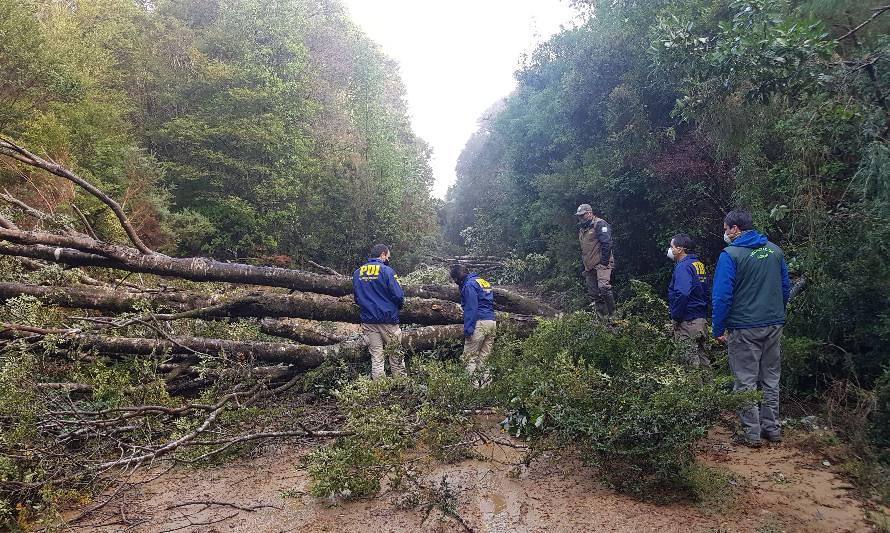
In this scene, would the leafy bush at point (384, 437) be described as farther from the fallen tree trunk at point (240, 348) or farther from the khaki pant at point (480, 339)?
the fallen tree trunk at point (240, 348)

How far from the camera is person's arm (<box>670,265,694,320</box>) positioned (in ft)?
18.1

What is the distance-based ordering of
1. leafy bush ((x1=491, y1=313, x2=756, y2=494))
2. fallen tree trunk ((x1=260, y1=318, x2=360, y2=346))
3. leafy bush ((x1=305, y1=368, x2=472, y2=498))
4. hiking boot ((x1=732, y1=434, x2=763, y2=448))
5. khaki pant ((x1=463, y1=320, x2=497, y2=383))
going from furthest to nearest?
fallen tree trunk ((x1=260, y1=318, x2=360, y2=346)) → khaki pant ((x1=463, y1=320, x2=497, y2=383)) → hiking boot ((x1=732, y1=434, x2=763, y2=448)) → leafy bush ((x1=305, y1=368, x2=472, y2=498)) → leafy bush ((x1=491, y1=313, x2=756, y2=494))

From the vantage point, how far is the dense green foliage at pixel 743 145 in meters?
4.77

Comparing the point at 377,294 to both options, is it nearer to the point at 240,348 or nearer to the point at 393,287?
the point at 393,287

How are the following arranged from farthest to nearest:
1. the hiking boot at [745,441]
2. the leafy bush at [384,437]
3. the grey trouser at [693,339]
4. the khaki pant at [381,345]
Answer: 1. the khaki pant at [381,345]
2. the grey trouser at [693,339]
3. the hiking boot at [745,441]
4. the leafy bush at [384,437]

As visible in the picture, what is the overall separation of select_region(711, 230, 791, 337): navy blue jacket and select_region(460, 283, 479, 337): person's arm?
262cm

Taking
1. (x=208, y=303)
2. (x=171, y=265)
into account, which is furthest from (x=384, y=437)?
(x=171, y=265)

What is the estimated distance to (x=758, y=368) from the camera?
442cm

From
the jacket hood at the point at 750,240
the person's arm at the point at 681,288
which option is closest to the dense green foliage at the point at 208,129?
the person's arm at the point at 681,288

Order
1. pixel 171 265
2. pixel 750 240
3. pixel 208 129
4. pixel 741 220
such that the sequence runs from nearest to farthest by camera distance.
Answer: pixel 750 240 → pixel 741 220 → pixel 171 265 → pixel 208 129

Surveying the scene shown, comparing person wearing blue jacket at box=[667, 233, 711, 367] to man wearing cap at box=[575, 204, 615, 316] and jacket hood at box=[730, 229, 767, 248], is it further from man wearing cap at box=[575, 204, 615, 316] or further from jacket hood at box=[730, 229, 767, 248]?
man wearing cap at box=[575, 204, 615, 316]

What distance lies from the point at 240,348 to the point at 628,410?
14.7ft

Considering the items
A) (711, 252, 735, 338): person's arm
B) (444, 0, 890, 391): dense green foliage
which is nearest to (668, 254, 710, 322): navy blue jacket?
(444, 0, 890, 391): dense green foliage

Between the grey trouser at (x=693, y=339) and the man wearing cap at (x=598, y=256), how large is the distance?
2.67 metres
